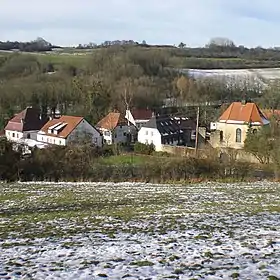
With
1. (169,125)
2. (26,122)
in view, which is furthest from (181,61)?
(26,122)

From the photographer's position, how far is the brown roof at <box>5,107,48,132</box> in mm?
63844

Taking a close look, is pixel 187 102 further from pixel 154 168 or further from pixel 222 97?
pixel 154 168

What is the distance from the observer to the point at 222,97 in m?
88.4

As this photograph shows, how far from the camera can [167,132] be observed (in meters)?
60.8

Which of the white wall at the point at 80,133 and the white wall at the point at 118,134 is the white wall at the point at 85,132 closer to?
the white wall at the point at 80,133

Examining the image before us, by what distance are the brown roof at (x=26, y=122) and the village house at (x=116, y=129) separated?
8.14m

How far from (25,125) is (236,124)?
89.2ft

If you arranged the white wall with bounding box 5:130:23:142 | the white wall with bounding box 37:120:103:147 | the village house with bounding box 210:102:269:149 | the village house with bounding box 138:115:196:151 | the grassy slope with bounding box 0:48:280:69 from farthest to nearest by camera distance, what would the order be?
the grassy slope with bounding box 0:48:280:69, the white wall with bounding box 5:130:23:142, the village house with bounding box 138:115:196:151, the white wall with bounding box 37:120:103:147, the village house with bounding box 210:102:269:149

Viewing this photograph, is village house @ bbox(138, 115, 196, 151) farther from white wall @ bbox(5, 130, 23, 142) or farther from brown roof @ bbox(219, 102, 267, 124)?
white wall @ bbox(5, 130, 23, 142)

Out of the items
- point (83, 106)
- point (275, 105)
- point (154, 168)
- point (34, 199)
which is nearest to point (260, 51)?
point (275, 105)

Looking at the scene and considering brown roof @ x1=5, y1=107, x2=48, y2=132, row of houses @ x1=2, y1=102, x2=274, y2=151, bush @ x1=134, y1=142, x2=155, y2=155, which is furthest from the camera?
brown roof @ x1=5, y1=107, x2=48, y2=132

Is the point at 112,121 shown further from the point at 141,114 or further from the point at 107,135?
the point at 141,114

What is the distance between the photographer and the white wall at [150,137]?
192 feet

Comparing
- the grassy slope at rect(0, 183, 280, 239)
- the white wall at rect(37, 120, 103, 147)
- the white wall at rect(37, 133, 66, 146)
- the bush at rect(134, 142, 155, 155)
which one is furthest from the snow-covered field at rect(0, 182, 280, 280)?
the white wall at rect(37, 133, 66, 146)
